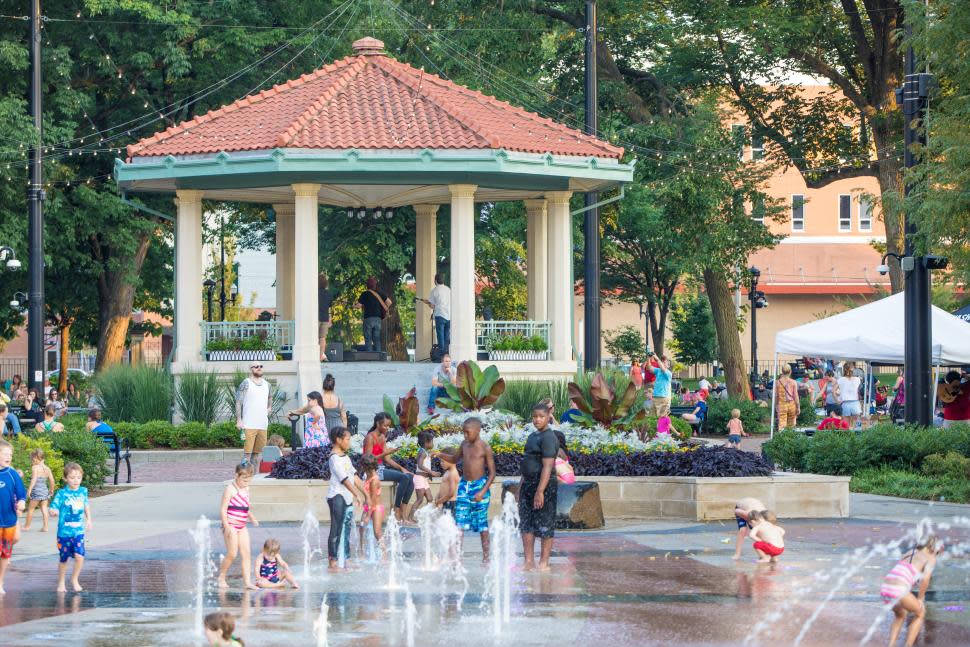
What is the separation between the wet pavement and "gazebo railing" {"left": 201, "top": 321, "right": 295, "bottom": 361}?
1356 cm

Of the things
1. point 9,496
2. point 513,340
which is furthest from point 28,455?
point 513,340

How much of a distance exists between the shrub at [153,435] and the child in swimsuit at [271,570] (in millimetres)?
14783

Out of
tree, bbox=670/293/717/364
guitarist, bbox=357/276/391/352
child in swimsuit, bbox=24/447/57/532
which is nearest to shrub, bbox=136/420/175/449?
guitarist, bbox=357/276/391/352

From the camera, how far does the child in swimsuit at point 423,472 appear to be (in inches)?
679

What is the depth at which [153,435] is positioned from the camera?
1085 inches

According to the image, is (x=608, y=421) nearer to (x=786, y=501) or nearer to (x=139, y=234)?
(x=786, y=501)

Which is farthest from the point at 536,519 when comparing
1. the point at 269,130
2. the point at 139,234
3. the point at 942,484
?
the point at 139,234

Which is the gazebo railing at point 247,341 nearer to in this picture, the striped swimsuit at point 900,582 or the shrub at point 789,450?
the shrub at point 789,450

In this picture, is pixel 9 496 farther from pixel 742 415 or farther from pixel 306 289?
pixel 742 415

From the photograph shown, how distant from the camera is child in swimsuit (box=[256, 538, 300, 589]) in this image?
13117 mm

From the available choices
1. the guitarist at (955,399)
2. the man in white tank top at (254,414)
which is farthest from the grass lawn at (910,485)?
the man in white tank top at (254,414)

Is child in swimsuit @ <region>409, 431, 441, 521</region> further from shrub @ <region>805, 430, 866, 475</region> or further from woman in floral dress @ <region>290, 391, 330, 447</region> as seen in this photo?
shrub @ <region>805, 430, 866, 475</region>

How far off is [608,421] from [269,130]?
1181 cm

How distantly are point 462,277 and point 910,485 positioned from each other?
11142mm
